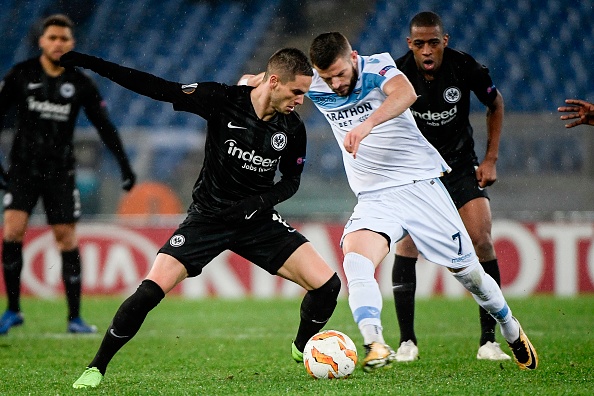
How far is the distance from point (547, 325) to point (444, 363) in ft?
8.09

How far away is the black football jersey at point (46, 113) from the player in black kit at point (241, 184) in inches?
107

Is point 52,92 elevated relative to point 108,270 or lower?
elevated

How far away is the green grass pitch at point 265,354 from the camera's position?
15.2 ft

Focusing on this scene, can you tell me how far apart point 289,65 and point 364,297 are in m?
1.27

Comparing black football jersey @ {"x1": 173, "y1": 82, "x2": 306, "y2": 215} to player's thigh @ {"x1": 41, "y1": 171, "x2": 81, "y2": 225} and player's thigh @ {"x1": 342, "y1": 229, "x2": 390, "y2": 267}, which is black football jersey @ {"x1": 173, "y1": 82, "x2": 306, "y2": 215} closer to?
player's thigh @ {"x1": 342, "y1": 229, "x2": 390, "y2": 267}

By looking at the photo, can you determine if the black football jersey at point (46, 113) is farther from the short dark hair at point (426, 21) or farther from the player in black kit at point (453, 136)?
the short dark hair at point (426, 21)

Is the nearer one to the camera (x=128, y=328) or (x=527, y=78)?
(x=128, y=328)

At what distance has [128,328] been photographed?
15.8ft

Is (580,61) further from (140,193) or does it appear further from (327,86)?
(327,86)

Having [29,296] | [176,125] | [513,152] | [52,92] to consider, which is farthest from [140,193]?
[513,152]

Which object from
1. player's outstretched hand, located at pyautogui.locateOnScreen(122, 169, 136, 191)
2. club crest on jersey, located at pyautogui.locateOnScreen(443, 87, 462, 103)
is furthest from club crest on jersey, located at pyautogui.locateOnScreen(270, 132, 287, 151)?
player's outstretched hand, located at pyautogui.locateOnScreen(122, 169, 136, 191)

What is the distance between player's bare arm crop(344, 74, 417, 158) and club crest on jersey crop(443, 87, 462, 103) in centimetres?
107

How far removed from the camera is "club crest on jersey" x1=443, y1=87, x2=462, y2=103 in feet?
19.7

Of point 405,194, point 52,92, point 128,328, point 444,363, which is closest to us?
point 128,328
